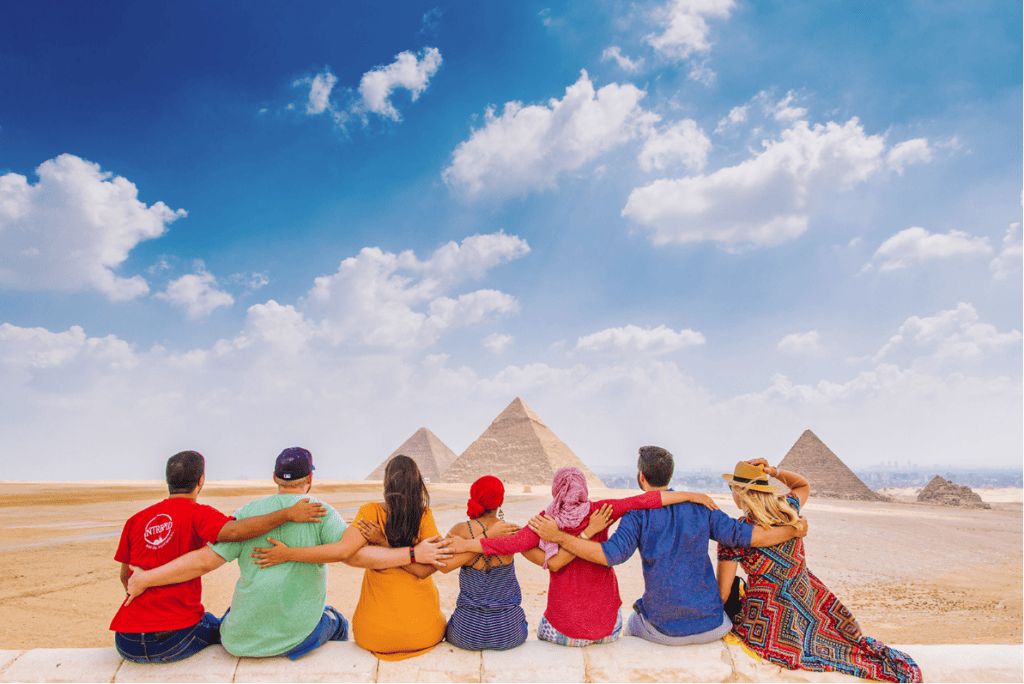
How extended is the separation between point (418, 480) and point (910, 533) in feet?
83.6

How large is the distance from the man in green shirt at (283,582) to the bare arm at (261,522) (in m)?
0.06

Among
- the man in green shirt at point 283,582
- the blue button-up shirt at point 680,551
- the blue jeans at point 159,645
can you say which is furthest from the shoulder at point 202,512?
the blue button-up shirt at point 680,551

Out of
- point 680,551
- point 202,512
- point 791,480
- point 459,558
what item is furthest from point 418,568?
Answer: point 791,480

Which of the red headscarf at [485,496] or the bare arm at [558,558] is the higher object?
the red headscarf at [485,496]

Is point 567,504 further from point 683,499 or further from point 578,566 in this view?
point 683,499

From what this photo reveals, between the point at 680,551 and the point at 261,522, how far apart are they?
220 cm

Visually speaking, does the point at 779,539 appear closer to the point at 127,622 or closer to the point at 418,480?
the point at 418,480

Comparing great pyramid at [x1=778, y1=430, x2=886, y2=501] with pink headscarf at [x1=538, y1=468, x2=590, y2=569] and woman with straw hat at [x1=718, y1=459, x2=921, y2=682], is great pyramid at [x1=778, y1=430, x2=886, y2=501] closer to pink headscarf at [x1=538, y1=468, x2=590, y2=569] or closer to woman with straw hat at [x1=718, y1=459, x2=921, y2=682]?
woman with straw hat at [x1=718, y1=459, x2=921, y2=682]

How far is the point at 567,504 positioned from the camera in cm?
297

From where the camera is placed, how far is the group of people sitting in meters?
2.75

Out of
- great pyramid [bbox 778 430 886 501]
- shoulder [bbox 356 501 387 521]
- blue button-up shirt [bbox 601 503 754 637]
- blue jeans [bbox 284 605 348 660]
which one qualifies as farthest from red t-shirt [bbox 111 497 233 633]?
great pyramid [bbox 778 430 886 501]

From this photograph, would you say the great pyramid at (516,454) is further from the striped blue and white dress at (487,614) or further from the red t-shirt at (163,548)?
the red t-shirt at (163,548)

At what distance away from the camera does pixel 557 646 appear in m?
2.99

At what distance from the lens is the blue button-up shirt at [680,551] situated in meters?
2.90
